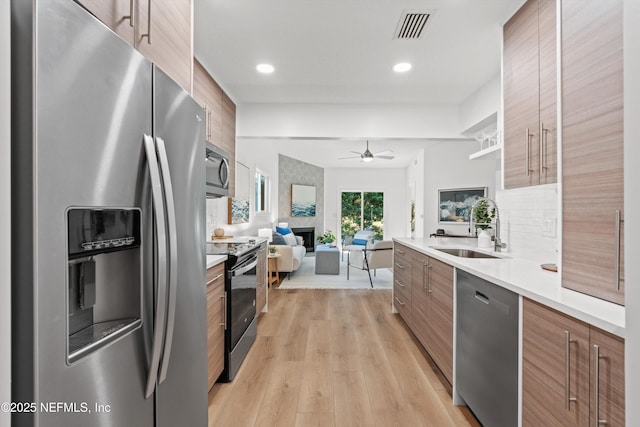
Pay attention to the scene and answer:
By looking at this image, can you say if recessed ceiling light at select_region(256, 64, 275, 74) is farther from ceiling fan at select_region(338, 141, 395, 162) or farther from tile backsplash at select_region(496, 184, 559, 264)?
ceiling fan at select_region(338, 141, 395, 162)

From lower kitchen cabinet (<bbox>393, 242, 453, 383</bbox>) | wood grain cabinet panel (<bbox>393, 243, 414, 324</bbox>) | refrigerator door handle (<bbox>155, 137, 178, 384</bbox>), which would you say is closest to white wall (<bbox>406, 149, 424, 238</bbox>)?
wood grain cabinet panel (<bbox>393, 243, 414, 324</bbox>)

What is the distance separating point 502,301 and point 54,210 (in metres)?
1.64

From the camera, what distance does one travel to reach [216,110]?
342 centimetres

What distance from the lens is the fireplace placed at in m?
9.05

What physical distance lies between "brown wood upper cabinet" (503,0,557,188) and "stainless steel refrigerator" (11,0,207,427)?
6.12 feet

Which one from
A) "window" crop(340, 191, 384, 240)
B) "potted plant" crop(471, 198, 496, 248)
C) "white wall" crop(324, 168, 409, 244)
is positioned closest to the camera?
"potted plant" crop(471, 198, 496, 248)

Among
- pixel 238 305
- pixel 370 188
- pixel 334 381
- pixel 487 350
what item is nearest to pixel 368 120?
pixel 238 305

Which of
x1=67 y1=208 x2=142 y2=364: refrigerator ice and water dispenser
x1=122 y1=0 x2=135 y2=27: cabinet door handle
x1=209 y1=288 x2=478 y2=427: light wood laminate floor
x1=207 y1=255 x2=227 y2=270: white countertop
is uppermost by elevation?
x1=122 y1=0 x2=135 y2=27: cabinet door handle

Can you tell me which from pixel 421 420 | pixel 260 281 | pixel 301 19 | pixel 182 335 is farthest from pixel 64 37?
pixel 260 281

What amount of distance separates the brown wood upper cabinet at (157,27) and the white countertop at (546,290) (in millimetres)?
1670

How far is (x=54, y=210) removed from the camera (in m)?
0.67

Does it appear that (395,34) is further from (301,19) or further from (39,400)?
(39,400)

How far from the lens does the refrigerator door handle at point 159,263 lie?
0.94 m

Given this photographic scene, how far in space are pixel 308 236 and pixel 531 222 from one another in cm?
704
